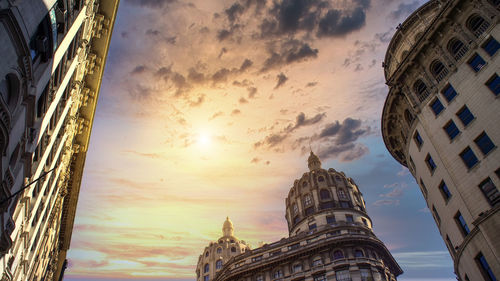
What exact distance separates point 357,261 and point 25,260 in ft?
146

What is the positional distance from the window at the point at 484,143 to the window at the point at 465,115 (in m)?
1.81

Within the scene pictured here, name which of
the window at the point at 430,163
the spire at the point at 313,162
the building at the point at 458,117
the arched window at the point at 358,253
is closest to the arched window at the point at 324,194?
the spire at the point at 313,162

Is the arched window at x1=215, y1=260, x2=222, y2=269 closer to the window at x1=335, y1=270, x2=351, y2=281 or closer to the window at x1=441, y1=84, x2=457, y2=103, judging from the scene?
the window at x1=335, y1=270, x2=351, y2=281

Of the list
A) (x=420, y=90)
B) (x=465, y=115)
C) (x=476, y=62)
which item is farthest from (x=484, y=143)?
(x=420, y=90)

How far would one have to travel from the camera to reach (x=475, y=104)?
85.0 ft

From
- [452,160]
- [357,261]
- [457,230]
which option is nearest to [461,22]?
[452,160]

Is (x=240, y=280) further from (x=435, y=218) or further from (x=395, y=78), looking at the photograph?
(x=395, y=78)

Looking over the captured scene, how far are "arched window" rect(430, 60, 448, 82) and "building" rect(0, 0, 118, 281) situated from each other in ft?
97.2

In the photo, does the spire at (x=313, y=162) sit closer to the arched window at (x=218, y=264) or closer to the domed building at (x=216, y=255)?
the domed building at (x=216, y=255)

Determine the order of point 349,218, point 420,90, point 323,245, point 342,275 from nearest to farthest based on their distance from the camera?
point 420,90 < point 342,275 < point 323,245 < point 349,218

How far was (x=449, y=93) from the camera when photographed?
28922 mm

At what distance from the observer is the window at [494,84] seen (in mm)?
24531

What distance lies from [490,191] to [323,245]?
111 feet

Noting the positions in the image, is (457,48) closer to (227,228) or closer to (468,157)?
(468,157)
